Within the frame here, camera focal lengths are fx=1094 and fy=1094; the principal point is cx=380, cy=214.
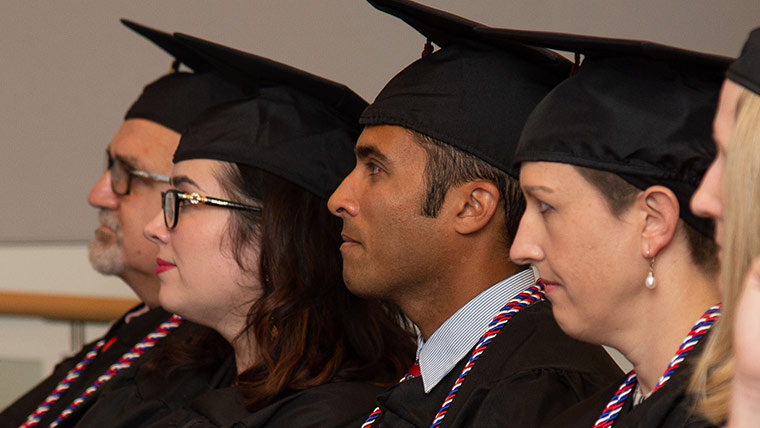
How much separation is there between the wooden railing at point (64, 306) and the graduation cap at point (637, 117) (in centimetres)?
236

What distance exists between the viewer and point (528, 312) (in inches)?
73.1

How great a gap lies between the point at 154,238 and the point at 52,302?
1.52m

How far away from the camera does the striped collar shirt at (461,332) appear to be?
73.2 inches

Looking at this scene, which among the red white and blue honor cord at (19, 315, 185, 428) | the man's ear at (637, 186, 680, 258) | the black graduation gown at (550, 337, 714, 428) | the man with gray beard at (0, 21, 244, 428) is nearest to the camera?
the black graduation gown at (550, 337, 714, 428)

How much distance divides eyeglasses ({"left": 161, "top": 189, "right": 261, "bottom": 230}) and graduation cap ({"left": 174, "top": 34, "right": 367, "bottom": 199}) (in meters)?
0.09

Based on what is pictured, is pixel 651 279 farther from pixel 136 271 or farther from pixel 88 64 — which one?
pixel 88 64

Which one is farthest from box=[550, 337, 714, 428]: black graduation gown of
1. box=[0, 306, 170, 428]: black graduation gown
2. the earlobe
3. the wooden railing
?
the wooden railing

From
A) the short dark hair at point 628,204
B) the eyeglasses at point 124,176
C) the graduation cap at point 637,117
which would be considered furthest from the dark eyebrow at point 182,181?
the short dark hair at point 628,204

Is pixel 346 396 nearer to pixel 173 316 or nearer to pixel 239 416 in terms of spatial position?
pixel 239 416

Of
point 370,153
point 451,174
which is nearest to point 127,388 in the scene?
point 370,153

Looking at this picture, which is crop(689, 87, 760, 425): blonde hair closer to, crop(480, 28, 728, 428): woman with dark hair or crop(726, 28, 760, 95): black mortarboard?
crop(726, 28, 760, 95): black mortarboard

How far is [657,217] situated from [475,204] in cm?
48

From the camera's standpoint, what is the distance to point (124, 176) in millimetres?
2867

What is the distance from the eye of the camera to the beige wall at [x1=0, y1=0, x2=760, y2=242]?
337 cm
